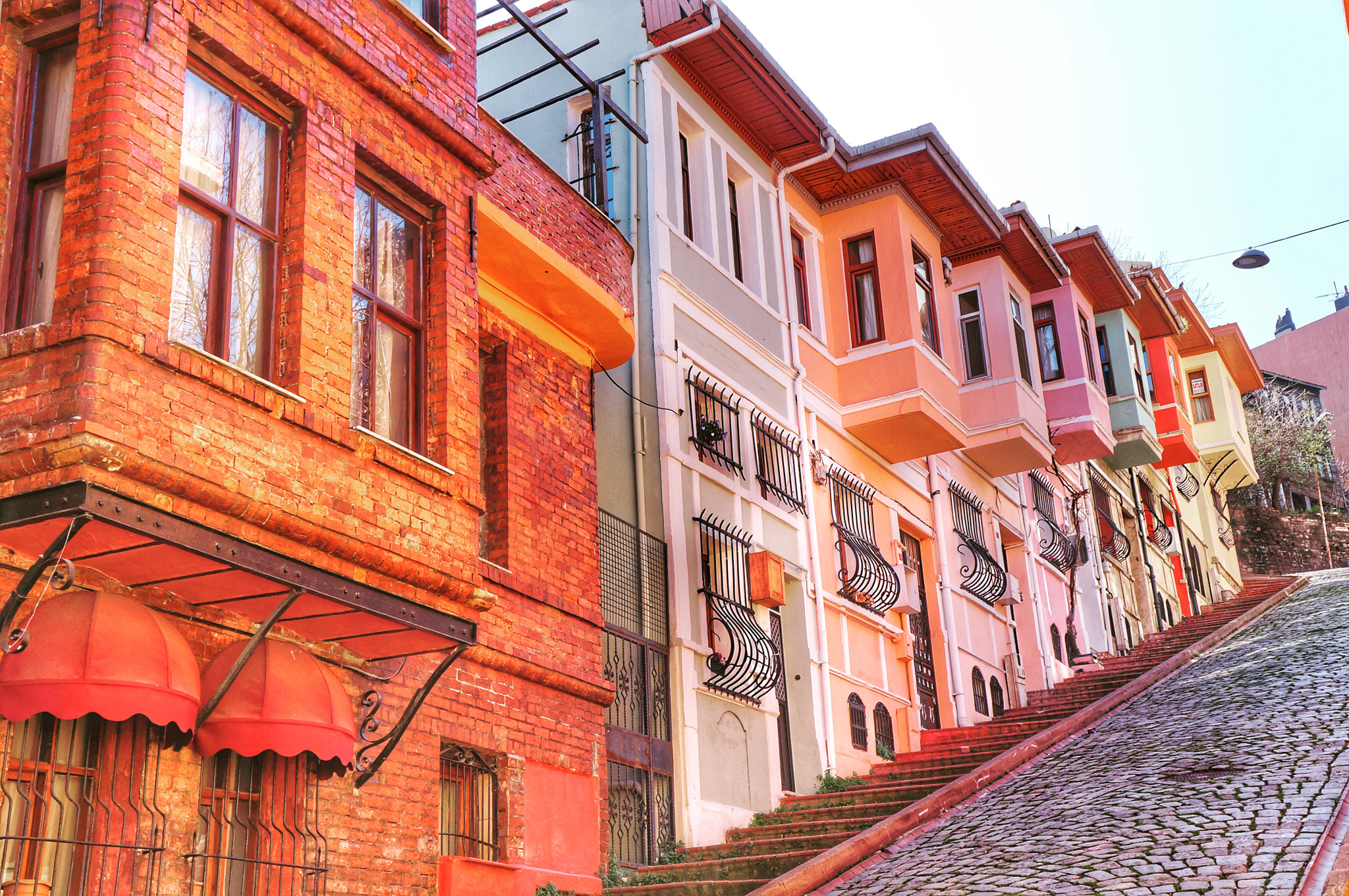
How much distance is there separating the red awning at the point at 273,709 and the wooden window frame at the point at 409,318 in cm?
175

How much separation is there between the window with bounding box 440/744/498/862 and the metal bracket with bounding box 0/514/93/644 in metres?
4.14

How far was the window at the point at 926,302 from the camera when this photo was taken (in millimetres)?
20734

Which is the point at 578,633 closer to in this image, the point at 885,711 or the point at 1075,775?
the point at 1075,775

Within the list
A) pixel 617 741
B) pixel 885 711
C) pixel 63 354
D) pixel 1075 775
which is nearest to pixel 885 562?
pixel 885 711

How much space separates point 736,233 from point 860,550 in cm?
455

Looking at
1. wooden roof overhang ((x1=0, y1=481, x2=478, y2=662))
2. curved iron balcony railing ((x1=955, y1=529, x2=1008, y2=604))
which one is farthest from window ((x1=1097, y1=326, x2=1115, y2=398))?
wooden roof overhang ((x1=0, y1=481, x2=478, y2=662))

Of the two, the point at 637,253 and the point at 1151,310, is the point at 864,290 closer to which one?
the point at 637,253

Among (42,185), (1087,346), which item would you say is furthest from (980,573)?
(42,185)

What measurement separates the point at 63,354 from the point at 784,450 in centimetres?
1130

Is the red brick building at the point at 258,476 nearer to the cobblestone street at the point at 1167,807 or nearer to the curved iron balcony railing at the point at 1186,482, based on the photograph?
the cobblestone street at the point at 1167,807

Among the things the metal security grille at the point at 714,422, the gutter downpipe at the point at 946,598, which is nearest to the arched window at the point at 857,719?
the gutter downpipe at the point at 946,598

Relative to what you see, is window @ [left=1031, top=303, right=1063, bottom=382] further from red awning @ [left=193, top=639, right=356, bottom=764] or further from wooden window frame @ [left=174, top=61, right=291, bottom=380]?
red awning @ [left=193, top=639, right=356, bottom=764]

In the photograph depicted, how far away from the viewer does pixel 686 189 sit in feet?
57.2

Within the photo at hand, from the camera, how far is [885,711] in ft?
60.7
